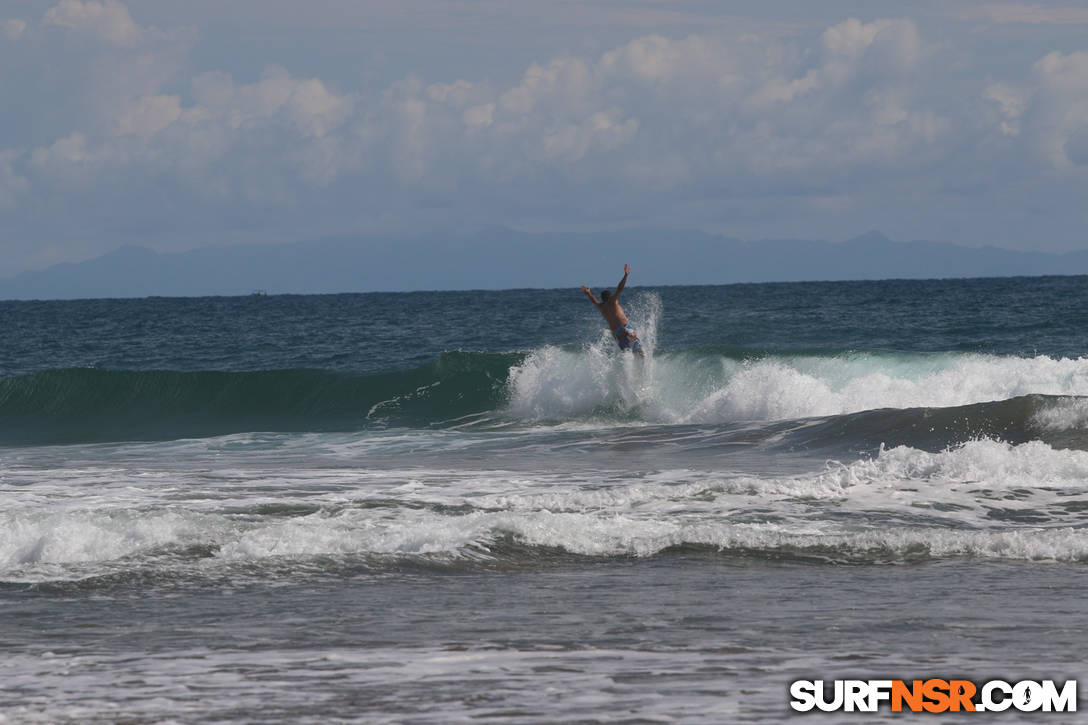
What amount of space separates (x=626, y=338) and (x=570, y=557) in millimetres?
13436

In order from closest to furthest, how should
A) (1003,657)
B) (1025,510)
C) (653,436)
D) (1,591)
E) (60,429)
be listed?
(1003,657) < (1,591) < (1025,510) < (653,436) < (60,429)

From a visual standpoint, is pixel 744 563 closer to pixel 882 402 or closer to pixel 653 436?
pixel 653 436

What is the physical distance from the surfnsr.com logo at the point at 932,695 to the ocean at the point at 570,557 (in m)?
0.11

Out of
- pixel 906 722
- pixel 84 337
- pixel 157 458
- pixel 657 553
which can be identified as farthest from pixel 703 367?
pixel 84 337

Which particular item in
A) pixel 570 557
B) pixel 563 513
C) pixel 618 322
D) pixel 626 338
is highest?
pixel 618 322

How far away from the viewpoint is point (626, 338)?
2216 cm

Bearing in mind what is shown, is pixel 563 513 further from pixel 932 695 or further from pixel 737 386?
pixel 737 386

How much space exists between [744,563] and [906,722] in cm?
376

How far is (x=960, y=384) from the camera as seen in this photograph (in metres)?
21.9

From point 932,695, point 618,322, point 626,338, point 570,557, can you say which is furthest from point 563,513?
point 626,338

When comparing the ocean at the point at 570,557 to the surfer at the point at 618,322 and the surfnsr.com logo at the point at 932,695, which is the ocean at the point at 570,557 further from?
the surfer at the point at 618,322

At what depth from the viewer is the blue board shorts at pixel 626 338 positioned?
22.0m

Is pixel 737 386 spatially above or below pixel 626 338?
below

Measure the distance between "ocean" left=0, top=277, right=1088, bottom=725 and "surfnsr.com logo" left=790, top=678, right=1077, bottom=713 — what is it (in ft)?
0.35
